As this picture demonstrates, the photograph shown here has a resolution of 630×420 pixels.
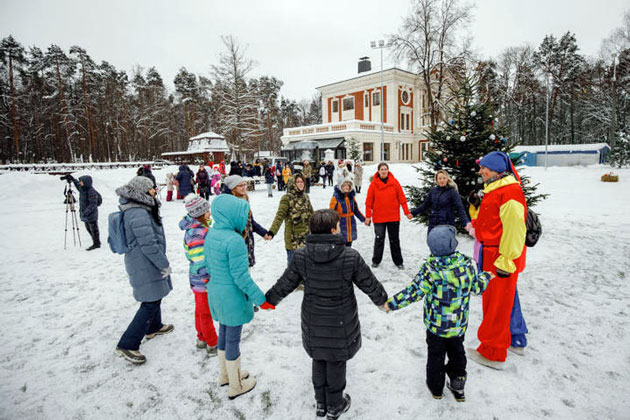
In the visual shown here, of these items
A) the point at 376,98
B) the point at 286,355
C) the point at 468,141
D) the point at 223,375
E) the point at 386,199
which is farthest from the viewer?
the point at 376,98

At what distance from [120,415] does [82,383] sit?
2.40 feet

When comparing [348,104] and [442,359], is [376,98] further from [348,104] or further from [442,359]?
[442,359]

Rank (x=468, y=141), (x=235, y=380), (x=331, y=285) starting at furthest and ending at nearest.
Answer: (x=468, y=141)
(x=235, y=380)
(x=331, y=285)

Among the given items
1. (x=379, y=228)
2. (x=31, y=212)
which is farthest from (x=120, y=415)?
(x=31, y=212)

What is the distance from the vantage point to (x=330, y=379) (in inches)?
91.8

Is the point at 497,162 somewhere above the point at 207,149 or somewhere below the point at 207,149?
below

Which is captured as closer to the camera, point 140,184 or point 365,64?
point 140,184

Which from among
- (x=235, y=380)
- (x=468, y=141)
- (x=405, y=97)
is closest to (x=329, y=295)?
(x=235, y=380)

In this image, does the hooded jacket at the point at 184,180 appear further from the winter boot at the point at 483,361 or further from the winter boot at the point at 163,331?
the winter boot at the point at 483,361

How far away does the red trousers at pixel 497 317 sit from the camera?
282 centimetres

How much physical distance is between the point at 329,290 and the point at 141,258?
6.99ft

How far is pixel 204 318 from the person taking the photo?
10.4 feet

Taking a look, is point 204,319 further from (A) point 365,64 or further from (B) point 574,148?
(A) point 365,64

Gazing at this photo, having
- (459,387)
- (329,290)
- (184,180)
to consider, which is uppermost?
(184,180)
